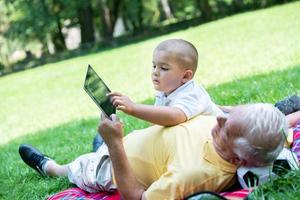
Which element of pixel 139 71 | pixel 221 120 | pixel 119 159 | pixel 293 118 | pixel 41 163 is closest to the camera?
pixel 221 120

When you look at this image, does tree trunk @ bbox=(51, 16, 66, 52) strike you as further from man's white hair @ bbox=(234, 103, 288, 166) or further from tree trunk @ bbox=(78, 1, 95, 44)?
man's white hair @ bbox=(234, 103, 288, 166)

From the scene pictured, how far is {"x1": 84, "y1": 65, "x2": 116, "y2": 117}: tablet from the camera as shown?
3234 millimetres

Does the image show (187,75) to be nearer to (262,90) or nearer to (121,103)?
(121,103)

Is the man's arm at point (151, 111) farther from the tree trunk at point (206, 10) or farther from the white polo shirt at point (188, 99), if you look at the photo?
the tree trunk at point (206, 10)

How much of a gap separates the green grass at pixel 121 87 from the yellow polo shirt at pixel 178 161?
45 centimetres

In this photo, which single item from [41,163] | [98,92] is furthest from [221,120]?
[41,163]

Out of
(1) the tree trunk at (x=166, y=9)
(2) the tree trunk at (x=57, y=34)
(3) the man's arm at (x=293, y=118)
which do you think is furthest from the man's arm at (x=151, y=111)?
(1) the tree trunk at (x=166, y=9)

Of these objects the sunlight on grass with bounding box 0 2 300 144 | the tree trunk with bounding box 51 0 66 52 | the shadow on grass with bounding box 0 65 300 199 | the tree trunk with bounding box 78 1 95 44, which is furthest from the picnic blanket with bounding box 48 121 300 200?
the tree trunk with bounding box 51 0 66 52

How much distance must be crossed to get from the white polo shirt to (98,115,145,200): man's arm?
0.43m

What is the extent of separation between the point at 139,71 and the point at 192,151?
12918 millimetres

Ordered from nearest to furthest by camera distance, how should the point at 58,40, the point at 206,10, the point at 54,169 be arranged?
the point at 54,169 < the point at 206,10 < the point at 58,40

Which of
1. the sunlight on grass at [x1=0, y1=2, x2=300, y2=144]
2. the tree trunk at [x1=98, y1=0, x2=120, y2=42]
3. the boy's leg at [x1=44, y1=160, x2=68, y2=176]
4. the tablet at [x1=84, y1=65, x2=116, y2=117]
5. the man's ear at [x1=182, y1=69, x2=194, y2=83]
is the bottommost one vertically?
the tree trunk at [x1=98, y1=0, x2=120, y2=42]

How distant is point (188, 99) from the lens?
3.53 meters

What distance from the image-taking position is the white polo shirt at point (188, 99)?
349cm
